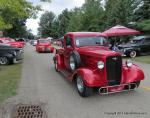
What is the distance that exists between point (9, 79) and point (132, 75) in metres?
5.53

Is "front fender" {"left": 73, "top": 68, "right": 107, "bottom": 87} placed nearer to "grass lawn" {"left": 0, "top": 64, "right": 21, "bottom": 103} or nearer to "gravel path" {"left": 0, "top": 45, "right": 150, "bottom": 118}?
"gravel path" {"left": 0, "top": 45, "right": 150, "bottom": 118}

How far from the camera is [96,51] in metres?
8.77

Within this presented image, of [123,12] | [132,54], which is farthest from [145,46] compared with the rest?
[123,12]

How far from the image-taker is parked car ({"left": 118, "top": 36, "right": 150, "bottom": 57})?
21812 mm

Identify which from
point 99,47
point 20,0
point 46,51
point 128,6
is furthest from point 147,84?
point 128,6

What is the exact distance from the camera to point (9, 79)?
11.3 m

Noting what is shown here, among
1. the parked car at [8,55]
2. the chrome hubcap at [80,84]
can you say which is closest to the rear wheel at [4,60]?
the parked car at [8,55]

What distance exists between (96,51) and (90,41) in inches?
47.2

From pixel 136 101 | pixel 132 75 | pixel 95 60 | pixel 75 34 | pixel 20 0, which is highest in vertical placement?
pixel 20 0

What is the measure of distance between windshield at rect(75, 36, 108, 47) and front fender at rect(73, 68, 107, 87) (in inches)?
75.7

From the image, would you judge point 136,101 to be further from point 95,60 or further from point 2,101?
point 2,101

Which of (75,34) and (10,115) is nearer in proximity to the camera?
(10,115)

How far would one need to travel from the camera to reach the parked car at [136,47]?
859 inches

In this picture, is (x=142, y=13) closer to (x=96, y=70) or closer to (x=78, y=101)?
(x=96, y=70)
